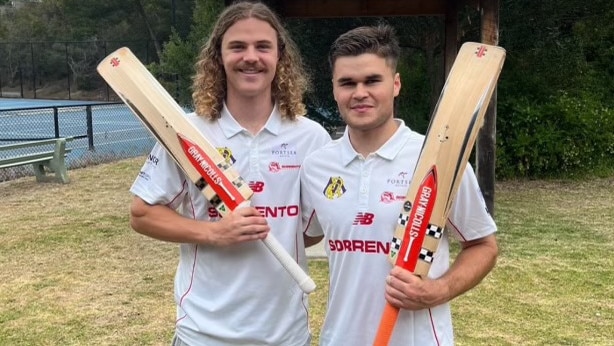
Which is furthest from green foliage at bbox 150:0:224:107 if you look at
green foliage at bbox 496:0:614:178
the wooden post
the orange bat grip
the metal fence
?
the orange bat grip

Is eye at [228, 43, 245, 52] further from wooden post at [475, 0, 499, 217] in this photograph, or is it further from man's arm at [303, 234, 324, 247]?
wooden post at [475, 0, 499, 217]

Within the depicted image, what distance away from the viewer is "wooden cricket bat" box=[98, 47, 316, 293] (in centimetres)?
229

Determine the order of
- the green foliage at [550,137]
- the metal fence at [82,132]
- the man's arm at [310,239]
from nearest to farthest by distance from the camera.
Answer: the man's arm at [310,239] < the green foliage at [550,137] < the metal fence at [82,132]

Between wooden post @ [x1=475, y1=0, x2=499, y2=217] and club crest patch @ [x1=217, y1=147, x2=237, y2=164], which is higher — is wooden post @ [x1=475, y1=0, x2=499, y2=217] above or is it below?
below

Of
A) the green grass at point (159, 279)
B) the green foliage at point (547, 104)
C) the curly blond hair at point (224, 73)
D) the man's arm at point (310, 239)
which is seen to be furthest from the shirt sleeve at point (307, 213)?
the green foliage at point (547, 104)

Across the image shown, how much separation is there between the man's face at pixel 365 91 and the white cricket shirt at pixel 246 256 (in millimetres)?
339

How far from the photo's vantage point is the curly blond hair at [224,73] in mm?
2414

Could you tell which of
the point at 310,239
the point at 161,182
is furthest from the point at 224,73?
the point at 310,239

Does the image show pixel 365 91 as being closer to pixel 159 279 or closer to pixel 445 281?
pixel 445 281

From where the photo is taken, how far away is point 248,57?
7.63ft

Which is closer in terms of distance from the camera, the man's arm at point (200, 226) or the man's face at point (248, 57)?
the man's arm at point (200, 226)

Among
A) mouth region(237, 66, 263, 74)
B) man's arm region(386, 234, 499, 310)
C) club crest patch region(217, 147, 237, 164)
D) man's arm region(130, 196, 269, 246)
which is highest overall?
mouth region(237, 66, 263, 74)

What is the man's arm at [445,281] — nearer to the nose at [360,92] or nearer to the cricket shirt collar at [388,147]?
the cricket shirt collar at [388,147]

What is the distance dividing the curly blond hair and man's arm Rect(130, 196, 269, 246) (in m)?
0.39
